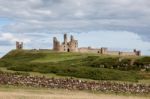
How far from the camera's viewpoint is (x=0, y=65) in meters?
82.5

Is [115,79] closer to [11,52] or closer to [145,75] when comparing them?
[145,75]

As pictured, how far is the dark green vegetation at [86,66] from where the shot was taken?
6325 cm

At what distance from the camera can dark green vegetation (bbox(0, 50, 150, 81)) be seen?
63250 mm

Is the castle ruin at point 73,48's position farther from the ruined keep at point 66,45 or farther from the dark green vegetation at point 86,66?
the dark green vegetation at point 86,66

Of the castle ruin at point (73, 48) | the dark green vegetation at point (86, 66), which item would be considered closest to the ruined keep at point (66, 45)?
the castle ruin at point (73, 48)

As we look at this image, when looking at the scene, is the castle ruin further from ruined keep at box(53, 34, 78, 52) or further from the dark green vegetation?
the dark green vegetation

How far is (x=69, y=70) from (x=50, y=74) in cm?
325

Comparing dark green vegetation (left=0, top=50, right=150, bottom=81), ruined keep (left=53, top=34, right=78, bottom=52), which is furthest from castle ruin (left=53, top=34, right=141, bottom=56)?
dark green vegetation (left=0, top=50, right=150, bottom=81)

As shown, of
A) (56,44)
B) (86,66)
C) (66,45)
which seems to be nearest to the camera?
(86,66)

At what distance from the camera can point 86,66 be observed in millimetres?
85125

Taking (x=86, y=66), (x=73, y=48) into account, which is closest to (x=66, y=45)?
(x=73, y=48)

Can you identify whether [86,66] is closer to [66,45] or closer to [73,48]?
[73,48]

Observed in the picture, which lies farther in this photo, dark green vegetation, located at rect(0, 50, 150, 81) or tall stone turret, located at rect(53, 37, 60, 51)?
tall stone turret, located at rect(53, 37, 60, 51)

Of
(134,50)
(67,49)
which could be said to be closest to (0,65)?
(67,49)
